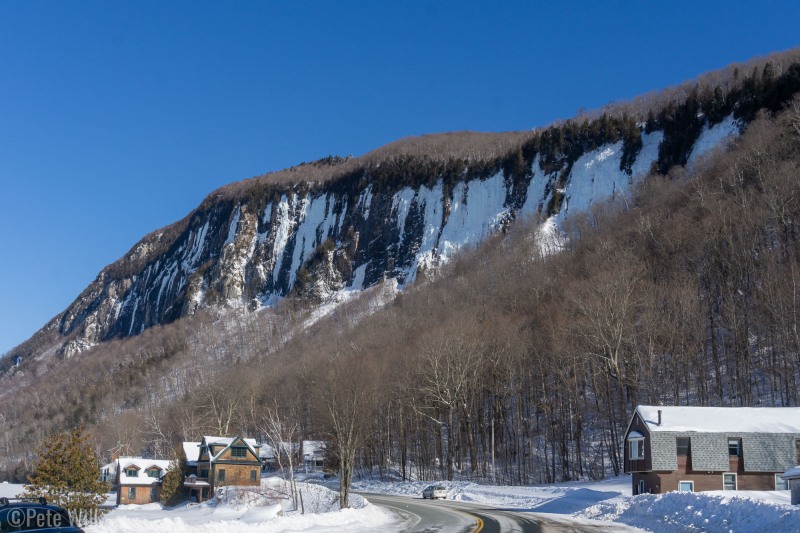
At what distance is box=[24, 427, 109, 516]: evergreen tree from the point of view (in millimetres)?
25719

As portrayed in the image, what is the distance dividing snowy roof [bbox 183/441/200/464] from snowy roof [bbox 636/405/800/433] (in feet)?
156

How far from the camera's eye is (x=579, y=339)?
57.5 meters

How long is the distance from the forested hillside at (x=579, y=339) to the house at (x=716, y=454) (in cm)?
1172

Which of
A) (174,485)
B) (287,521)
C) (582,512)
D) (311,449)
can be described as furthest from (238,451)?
(287,521)

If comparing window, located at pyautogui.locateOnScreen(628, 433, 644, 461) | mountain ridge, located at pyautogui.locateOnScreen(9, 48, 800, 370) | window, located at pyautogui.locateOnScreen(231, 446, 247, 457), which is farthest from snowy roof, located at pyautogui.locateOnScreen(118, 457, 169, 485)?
mountain ridge, located at pyautogui.locateOnScreen(9, 48, 800, 370)

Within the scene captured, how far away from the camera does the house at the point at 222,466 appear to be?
6794 cm

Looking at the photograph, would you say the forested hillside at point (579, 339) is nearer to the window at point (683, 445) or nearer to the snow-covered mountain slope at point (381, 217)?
the snow-covered mountain slope at point (381, 217)

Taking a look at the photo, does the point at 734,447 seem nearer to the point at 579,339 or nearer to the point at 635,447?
the point at 635,447

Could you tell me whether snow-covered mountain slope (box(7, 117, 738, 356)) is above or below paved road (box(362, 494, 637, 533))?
above

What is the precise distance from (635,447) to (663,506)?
15.5 meters

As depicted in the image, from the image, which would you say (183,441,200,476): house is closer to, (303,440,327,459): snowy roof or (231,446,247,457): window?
(231,446,247,457): window

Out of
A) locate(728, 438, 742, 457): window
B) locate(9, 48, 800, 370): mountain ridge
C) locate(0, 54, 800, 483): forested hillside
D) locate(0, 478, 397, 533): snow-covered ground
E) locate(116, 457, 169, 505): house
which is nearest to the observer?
locate(0, 478, 397, 533): snow-covered ground

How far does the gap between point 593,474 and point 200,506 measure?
111 feet

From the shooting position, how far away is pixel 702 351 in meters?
59.3
